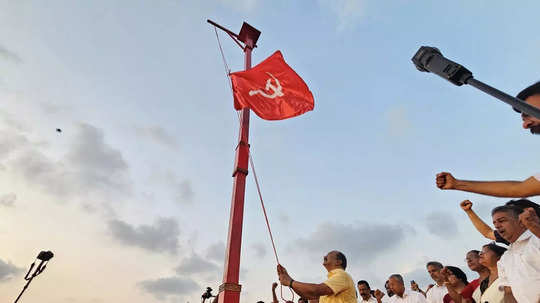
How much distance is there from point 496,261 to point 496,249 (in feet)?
0.45

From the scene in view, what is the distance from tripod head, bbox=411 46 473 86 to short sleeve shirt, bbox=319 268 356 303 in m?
2.46

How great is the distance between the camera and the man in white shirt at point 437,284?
205 inches

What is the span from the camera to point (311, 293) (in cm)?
343

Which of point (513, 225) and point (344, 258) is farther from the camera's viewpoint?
point (344, 258)

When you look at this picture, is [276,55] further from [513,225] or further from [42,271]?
[42,271]

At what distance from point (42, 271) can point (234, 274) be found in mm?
7242

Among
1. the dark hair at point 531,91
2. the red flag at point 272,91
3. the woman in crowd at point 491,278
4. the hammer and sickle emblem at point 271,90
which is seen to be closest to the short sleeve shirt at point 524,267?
the woman in crowd at point 491,278

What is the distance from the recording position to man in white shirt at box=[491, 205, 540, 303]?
2.69 metres

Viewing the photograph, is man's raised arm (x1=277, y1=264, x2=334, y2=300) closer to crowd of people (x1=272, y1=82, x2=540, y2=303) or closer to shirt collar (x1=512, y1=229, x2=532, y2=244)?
crowd of people (x1=272, y1=82, x2=540, y2=303)

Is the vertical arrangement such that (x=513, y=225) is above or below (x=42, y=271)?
below

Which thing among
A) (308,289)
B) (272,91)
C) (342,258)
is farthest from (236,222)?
(272,91)

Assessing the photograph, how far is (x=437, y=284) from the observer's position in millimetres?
5602

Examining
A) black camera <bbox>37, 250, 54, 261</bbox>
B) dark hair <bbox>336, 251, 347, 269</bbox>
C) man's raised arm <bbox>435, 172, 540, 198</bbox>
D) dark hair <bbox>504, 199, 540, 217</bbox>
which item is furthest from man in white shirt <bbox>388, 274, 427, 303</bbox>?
black camera <bbox>37, 250, 54, 261</bbox>

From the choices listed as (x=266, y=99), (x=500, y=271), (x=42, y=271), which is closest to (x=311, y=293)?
(x=500, y=271)
